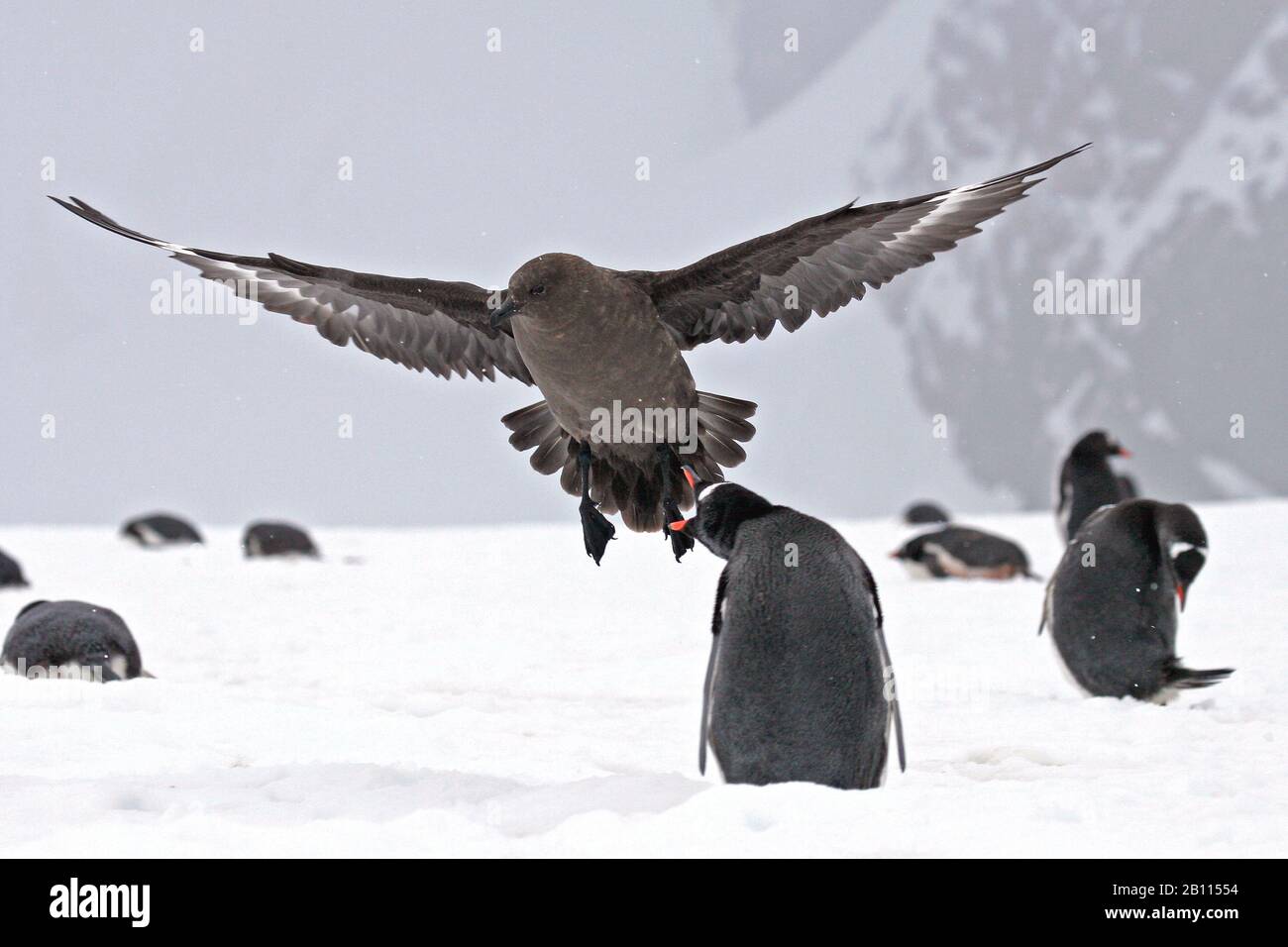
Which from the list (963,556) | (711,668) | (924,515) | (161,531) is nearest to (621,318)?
(711,668)

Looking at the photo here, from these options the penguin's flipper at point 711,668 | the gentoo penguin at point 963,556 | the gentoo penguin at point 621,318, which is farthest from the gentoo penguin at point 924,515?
the penguin's flipper at point 711,668

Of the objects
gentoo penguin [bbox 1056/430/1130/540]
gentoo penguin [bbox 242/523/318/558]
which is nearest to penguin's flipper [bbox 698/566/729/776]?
gentoo penguin [bbox 1056/430/1130/540]

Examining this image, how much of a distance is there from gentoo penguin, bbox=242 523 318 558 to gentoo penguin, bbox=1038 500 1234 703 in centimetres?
995

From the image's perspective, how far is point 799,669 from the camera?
378 centimetres

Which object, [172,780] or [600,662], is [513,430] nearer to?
[600,662]

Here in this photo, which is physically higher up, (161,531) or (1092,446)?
(1092,446)

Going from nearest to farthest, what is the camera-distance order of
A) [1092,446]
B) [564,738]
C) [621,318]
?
[564,738] → [621,318] → [1092,446]

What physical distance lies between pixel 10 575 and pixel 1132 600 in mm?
8900

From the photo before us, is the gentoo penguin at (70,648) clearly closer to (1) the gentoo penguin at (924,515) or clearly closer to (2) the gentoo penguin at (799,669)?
(2) the gentoo penguin at (799,669)

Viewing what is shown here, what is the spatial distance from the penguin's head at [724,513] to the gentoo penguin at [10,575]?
8.42m

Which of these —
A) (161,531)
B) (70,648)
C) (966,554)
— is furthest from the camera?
(161,531)

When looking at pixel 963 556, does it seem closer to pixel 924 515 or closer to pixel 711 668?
pixel 924 515
